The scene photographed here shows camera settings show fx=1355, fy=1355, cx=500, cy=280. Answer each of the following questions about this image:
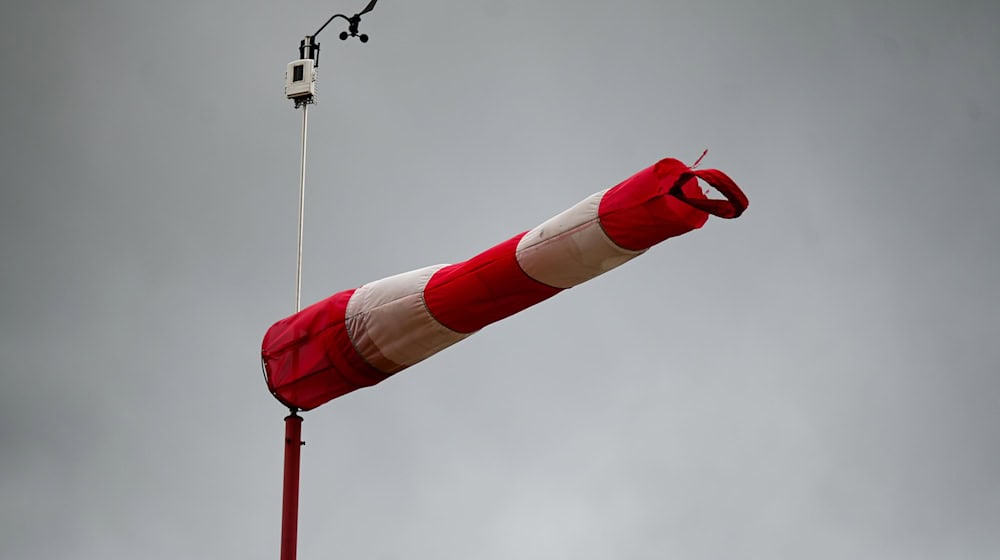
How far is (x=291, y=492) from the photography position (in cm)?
655

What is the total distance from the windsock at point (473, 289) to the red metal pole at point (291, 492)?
0.13 meters

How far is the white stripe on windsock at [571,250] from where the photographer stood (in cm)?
554

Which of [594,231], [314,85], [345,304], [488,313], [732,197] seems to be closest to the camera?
[732,197]

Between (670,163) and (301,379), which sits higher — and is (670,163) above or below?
above

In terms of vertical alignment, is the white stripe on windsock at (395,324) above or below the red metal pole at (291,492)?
above

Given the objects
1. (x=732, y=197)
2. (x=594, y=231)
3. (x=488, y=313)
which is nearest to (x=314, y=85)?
(x=488, y=313)

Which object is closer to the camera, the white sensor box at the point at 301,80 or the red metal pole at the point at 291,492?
the red metal pole at the point at 291,492

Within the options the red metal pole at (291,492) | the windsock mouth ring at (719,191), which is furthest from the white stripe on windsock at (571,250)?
the red metal pole at (291,492)

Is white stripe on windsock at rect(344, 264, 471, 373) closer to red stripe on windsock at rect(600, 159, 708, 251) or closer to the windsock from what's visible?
the windsock

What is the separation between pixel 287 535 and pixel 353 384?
0.78m

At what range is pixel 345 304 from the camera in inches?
257

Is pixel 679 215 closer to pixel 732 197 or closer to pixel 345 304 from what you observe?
pixel 732 197

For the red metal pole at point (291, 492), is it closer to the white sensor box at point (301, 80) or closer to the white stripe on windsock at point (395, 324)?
the white stripe on windsock at point (395, 324)

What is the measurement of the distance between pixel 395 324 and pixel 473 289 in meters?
0.52
